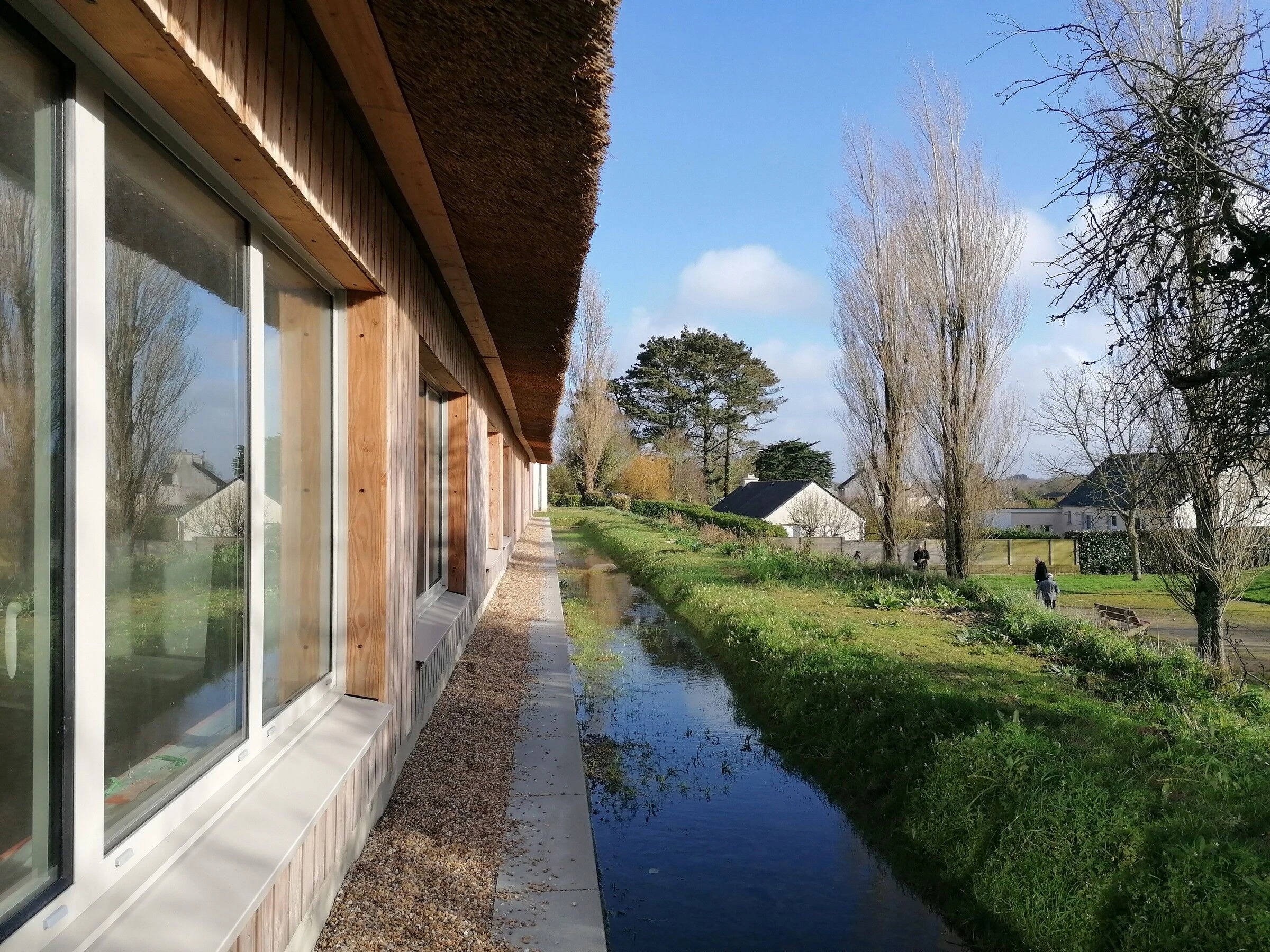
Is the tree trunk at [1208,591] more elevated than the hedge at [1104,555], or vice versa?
the tree trunk at [1208,591]

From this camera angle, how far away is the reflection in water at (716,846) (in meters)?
3.77

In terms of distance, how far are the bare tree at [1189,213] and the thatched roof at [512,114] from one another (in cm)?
195

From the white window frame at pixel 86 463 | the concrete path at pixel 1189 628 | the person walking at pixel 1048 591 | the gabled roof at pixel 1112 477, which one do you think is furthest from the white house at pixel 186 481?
the person walking at pixel 1048 591

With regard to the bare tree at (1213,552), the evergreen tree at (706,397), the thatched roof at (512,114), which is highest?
the evergreen tree at (706,397)

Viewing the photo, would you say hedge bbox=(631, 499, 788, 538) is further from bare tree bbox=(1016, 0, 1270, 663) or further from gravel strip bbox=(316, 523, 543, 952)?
bare tree bbox=(1016, 0, 1270, 663)

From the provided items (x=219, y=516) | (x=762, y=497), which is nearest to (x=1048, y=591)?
(x=219, y=516)

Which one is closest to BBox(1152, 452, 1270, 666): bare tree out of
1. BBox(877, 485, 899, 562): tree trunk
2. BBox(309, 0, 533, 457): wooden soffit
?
BBox(309, 0, 533, 457): wooden soffit

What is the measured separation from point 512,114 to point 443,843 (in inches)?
114

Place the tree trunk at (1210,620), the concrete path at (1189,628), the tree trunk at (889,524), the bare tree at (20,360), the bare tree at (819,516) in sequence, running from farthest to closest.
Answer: the bare tree at (819,516), the tree trunk at (889,524), the concrete path at (1189,628), the tree trunk at (1210,620), the bare tree at (20,360)

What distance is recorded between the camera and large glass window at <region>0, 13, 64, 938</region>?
1.51m

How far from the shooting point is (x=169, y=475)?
7.19ft

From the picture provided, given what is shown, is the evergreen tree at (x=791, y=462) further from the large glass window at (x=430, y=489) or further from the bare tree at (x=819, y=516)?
the large glass window at (x=430, y=489)

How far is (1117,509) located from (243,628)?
33.0ft

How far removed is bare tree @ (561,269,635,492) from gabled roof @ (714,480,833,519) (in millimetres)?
7363
